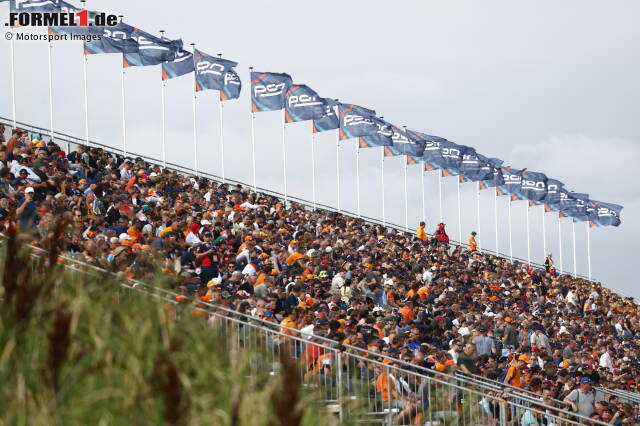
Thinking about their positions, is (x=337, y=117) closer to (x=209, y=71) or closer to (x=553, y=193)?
(x=209, y=71)

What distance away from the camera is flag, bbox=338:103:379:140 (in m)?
50.3

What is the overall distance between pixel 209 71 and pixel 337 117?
28.0 ft

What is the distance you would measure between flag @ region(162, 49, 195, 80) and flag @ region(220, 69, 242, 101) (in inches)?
70.3

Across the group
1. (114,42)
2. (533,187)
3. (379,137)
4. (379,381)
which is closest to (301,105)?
(379,137)

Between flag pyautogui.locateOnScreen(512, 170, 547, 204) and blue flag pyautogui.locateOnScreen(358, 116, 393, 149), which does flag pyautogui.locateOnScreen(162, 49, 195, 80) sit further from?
flag pyautogui.locateOnScreen(512, 170, 547, 204)

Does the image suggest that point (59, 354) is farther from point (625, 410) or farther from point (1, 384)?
point (625, 410)

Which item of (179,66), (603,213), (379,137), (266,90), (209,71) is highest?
(179,66)

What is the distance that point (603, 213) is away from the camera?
237 feet

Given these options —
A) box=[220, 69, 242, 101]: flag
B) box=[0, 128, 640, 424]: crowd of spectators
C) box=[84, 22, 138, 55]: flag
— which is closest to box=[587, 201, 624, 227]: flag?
box=[0, 128, 640, 424]: crowd of spectators

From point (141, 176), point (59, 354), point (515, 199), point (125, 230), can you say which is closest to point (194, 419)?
point (59, 354)

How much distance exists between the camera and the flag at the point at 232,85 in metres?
42.8

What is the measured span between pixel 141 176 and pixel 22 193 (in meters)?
9.49

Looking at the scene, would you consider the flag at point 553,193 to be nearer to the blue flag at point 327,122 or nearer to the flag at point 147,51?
the blue flag at point 327,122

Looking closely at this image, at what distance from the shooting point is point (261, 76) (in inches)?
1741
